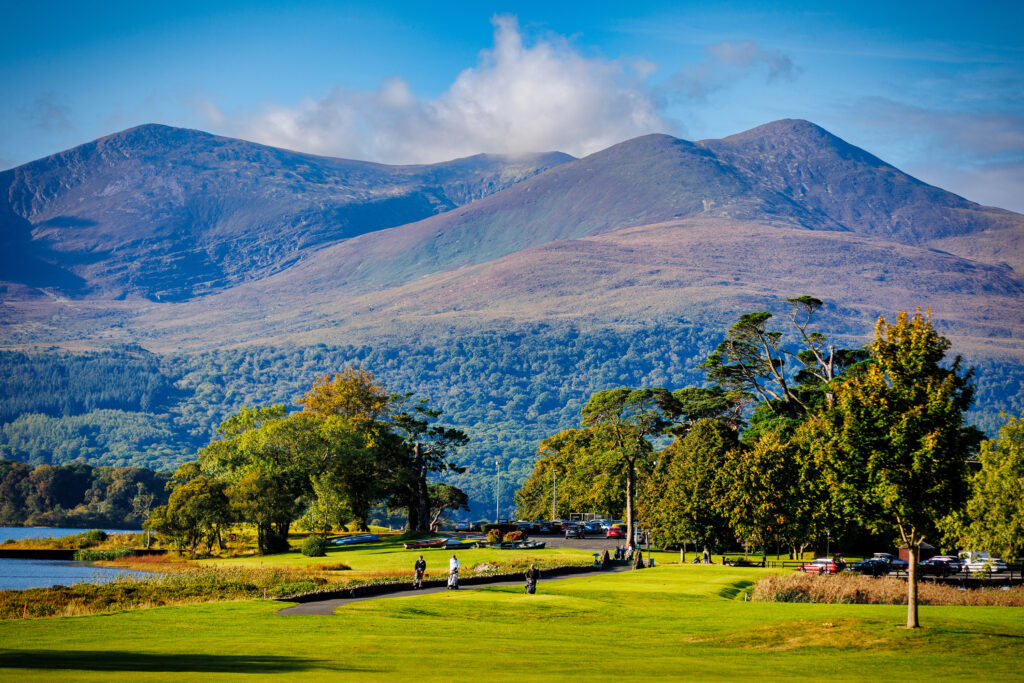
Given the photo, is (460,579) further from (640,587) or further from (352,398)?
(352,398)

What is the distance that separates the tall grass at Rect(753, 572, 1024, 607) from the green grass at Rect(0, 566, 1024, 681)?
3876 millimetres

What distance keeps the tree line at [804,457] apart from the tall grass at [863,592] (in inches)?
136

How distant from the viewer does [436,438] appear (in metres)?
128

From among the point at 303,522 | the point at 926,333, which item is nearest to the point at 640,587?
the point at 926,333

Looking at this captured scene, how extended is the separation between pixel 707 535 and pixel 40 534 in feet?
487

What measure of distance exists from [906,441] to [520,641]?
16.5 meters

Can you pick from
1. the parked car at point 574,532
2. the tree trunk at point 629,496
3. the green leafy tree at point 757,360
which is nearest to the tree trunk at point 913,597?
the tree trunk at point 629,496

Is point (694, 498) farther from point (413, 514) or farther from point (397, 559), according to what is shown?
point (413, 514)

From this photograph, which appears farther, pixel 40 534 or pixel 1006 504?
pixel 40 534

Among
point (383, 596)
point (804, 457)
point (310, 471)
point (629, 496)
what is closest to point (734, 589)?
point (383, 596)

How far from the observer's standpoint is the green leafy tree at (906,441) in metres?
36.7

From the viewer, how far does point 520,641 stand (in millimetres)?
36125

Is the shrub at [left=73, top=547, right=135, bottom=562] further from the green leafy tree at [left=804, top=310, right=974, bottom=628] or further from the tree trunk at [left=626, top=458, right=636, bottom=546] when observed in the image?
the green leafy tree at [left=804, top=310, right=974, bottom=628]

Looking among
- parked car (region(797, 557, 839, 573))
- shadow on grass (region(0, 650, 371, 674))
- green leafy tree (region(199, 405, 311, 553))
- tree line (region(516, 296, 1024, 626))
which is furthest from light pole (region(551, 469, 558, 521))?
shadow on grass (region(0, 650, 371, 674))
